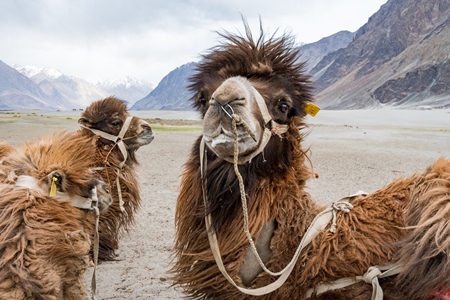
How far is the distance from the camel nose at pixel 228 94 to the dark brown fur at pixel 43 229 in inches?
40.1

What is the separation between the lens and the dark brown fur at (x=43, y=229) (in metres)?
1.91

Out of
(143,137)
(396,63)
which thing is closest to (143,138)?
(143,137)

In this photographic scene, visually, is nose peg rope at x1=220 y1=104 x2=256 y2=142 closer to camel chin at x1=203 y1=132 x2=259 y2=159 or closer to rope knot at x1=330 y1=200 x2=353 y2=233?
camel chin at x1=203 y1=132 x2=259 y2=159

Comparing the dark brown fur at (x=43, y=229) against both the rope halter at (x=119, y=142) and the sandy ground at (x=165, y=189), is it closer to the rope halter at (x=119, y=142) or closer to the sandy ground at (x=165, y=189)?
the sandy ground at (x=165, y=189)

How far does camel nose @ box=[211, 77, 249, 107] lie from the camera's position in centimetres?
207

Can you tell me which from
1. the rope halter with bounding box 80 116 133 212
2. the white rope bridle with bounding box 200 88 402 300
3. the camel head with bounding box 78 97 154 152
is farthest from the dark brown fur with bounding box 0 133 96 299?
the camel head with bounding box 78 97 154 152

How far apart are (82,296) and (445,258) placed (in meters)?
1.96

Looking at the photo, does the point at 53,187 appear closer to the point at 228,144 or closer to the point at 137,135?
the point at 228,144

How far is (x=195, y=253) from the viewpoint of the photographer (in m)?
2.32

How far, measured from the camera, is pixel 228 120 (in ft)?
6.80

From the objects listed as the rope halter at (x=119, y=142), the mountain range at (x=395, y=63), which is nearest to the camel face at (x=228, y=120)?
the rope halter at (x=119, y=142)

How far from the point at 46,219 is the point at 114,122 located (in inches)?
109

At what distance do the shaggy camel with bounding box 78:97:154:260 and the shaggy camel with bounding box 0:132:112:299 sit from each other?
1.83 metres

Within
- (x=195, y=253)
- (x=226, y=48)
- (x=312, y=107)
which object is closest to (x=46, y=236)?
(x=195, y=253)
